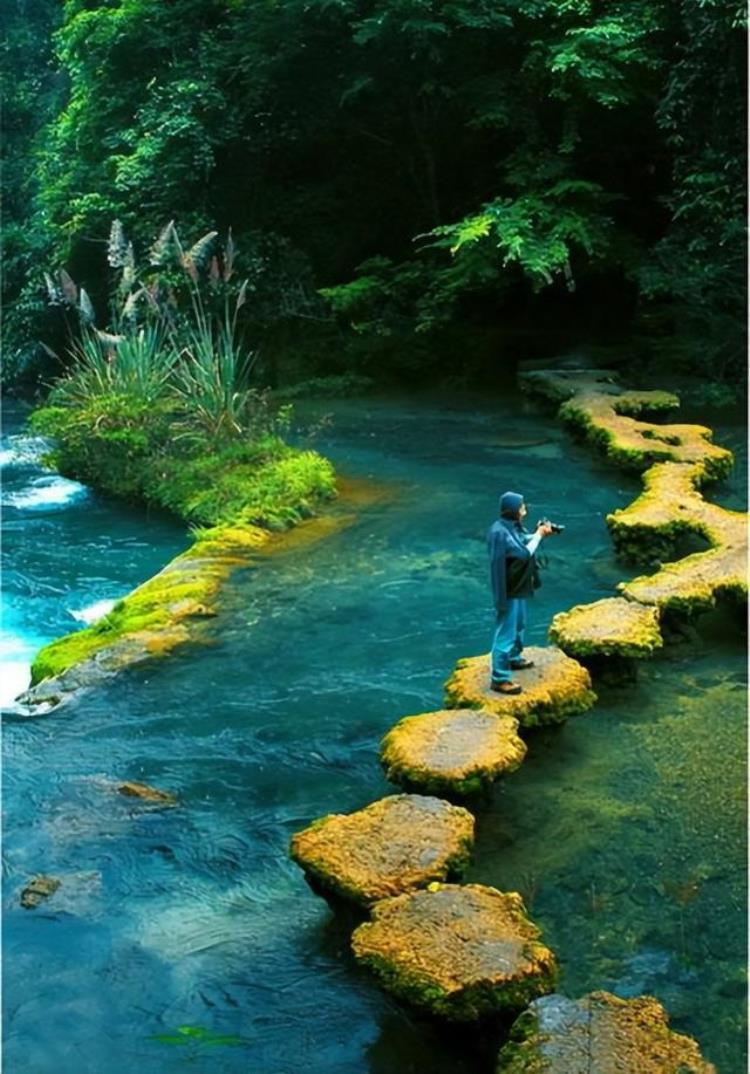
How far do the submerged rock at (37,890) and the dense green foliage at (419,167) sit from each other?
32.2 feet

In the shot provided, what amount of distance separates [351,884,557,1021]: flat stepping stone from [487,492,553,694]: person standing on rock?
5.54 feet

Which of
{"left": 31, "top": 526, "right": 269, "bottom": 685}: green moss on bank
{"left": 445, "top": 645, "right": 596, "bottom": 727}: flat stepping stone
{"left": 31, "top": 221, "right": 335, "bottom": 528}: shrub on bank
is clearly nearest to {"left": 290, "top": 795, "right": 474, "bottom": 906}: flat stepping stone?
{"left": 445, "top": 645, "right": 596, "bottom": 727}: flat stepping stone

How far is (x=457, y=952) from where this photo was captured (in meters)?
3.44

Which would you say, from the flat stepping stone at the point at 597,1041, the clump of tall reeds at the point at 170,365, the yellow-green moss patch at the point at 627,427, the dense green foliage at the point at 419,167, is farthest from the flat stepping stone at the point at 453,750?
the dense green foliage at the point at 419,167

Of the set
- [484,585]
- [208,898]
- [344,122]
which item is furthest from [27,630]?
[344,122]

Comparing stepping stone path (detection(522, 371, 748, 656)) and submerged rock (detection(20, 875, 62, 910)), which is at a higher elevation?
stepping stone path (detection(522, 371, 748, 656))

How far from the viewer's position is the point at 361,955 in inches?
137

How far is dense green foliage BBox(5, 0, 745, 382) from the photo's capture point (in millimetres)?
13422

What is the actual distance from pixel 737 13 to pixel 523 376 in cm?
461

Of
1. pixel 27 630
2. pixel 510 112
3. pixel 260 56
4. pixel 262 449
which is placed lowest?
pixel 27 630

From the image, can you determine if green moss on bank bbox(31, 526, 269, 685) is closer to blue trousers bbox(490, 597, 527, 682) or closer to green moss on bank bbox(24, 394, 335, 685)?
green moss on bank bbox(24, 394, 335, 685)

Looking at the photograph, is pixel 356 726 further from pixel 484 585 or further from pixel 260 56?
pixel 260 56

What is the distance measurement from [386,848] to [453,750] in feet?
2.59

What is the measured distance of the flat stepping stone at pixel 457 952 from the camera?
3307 millimetres
